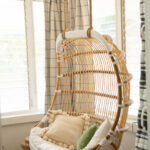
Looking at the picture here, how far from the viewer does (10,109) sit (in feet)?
9.84

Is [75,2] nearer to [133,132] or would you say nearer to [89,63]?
[89,63]

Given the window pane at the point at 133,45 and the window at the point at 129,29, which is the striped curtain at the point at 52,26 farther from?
the window pane at the point at 133,45

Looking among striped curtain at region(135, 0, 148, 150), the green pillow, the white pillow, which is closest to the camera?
striped curtain at region(135, 0, 148, 150)

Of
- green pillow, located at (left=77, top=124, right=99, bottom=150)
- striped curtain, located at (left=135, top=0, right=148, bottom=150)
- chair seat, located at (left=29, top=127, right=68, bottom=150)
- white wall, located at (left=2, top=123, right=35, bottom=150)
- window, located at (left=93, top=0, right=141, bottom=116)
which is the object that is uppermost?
window, located at (left=93, top=0, right=141, bottom=116)

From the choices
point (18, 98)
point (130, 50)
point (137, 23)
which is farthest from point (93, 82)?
point (18, 98)

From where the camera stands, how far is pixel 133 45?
254 centimetres

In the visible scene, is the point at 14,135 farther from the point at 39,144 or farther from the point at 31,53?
the point at 31,53

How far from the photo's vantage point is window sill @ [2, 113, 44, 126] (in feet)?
9.31

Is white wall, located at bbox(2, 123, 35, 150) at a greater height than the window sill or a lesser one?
lesser

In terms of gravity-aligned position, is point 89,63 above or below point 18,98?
above

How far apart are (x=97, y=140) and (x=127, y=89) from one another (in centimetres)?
48

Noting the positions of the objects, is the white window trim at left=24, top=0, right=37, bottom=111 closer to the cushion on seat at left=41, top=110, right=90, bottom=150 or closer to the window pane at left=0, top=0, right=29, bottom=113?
the window pane at left=0, top=0, right=29, bottom=113

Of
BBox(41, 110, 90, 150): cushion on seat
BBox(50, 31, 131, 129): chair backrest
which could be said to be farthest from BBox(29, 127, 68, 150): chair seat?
BBox(50, 31, 131, 129): chair backrest

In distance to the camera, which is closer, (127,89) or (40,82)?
(127,89)
